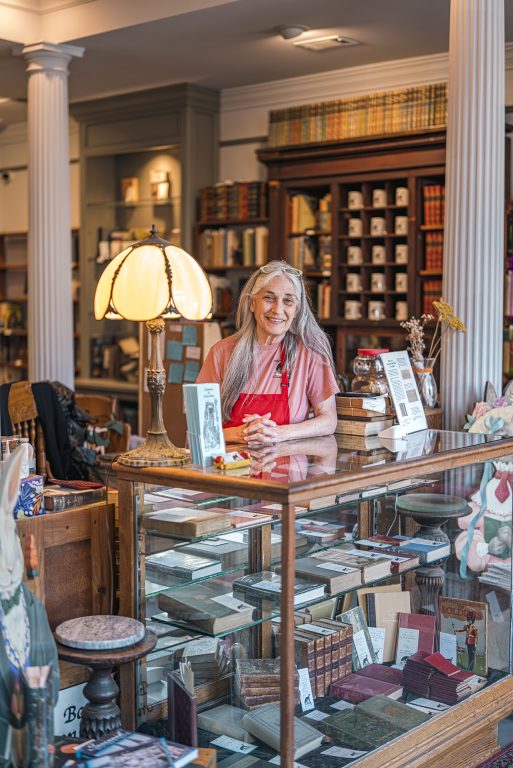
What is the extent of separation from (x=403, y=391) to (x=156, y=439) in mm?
1078

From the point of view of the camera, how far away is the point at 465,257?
478 cm

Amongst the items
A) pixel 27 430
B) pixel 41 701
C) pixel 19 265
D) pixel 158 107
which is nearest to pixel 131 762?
pixel 41 701

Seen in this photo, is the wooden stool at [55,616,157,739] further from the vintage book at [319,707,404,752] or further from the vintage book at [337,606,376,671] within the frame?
the vintage book at [337,606,376,671]

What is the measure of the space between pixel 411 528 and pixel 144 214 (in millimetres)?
6108

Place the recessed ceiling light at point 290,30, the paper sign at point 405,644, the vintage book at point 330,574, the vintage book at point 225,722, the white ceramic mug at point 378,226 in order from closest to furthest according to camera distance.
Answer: the vintage book at point 225,722, the vintage book at point 330,574, the paper sign at point 405,644, the recessed ceiling light at point 290,30, the white ceramic mug at point 378,226

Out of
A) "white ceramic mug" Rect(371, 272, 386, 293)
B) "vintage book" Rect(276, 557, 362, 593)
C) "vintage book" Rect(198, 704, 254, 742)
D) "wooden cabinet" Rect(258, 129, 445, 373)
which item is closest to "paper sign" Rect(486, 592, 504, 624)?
"vintage book" Rect(276, 557, 362, 593)

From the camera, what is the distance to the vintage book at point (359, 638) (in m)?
3.38

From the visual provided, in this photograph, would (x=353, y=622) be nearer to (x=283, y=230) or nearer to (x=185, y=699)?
(x=185, y=699)

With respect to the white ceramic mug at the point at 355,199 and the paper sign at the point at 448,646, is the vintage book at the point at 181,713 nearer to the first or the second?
the paper sign at the point at 448,646

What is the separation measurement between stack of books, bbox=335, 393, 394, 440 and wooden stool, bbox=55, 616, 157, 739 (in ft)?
4.00

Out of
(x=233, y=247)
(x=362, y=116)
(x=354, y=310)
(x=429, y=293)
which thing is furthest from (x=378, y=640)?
(x=233, y=247)

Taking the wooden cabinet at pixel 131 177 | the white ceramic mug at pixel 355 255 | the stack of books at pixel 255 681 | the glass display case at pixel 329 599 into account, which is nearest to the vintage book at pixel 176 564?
the glass display case at pixel 329 599

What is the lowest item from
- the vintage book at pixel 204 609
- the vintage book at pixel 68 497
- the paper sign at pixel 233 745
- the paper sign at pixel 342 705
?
the paper sign at pixel 342 705

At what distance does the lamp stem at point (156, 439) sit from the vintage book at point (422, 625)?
3.86 ft
